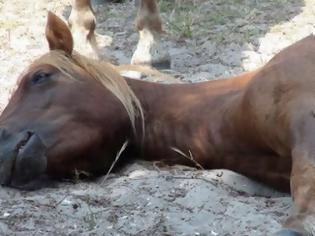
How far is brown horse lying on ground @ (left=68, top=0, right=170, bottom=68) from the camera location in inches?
229

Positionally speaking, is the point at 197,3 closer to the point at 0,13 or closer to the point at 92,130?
the point at 0,13

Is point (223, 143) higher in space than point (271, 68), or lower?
lower

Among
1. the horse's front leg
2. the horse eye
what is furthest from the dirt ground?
the horse eye

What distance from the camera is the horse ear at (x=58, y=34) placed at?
13.0 feet

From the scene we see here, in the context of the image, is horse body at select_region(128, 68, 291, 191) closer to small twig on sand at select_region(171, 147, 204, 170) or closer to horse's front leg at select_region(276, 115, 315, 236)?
small twig on sand at select_region(171, 147, 204, 170)

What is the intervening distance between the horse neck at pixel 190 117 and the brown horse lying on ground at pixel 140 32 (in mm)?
1739

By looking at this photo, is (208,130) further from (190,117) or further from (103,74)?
(103,74)

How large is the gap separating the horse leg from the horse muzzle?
2162 millimetres

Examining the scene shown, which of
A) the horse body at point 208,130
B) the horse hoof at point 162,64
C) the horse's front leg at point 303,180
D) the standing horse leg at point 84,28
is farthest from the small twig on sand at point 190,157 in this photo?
the standing horse leg at point 84,28

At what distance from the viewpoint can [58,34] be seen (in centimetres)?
400

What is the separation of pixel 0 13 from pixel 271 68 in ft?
12.1

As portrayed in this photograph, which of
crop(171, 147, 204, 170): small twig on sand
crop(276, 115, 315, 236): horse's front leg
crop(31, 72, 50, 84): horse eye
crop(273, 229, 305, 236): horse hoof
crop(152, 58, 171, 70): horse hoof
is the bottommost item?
crop(152, 58, 171, 70): horse hoof

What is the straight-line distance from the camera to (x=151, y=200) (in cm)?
348

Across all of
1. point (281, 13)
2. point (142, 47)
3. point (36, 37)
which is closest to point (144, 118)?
point (142, 47)
